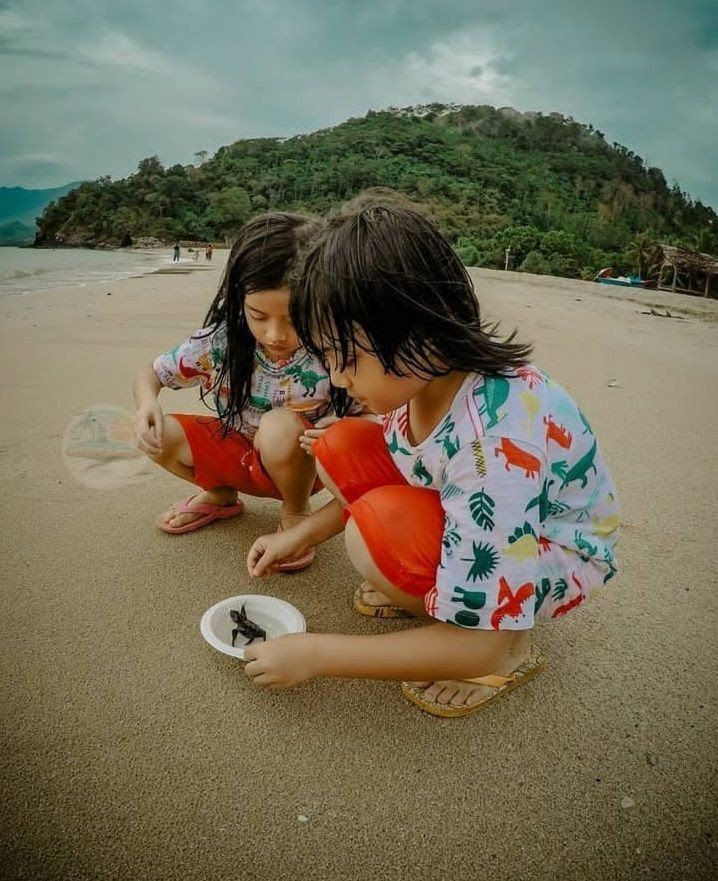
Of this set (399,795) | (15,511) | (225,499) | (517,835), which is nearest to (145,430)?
Answer: (225,499)

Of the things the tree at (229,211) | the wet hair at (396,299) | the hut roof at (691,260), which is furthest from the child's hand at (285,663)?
the tree at (229,211)

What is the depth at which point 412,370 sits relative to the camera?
107cm

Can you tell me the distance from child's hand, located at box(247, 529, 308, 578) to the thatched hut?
1371 centimetres

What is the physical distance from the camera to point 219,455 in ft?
6.25

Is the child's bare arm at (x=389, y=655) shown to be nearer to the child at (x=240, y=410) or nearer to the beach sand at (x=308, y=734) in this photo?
the beach sand at (x=308, y=734)

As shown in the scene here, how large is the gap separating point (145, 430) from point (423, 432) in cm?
93

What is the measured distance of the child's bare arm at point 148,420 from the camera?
1742 mm

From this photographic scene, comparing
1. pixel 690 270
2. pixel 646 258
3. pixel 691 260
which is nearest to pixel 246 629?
pixel 691 260

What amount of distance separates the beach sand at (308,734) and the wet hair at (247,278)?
20.3 inches

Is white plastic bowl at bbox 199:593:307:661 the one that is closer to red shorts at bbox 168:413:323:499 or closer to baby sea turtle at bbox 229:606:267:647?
baby sea turtle at bbox 229:606:267:647

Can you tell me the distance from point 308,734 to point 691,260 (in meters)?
14.5

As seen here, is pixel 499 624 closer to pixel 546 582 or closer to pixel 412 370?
pixel 546 582

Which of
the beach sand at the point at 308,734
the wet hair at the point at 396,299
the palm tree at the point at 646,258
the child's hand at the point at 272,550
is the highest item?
the palm tree at the point at 646,258

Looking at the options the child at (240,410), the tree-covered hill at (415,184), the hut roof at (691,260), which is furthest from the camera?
the tree-covered hill at (415,184)
